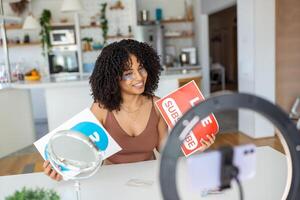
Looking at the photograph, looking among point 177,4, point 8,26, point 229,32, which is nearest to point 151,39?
point 177,4

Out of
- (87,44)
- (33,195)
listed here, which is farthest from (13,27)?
(33,195)

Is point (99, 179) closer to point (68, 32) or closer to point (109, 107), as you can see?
point (109, 107)

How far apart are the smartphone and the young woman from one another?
91 cm

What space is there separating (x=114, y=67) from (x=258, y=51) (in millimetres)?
3018

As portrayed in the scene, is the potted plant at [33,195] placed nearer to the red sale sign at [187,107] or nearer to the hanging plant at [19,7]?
the red sale sign at [187,107]

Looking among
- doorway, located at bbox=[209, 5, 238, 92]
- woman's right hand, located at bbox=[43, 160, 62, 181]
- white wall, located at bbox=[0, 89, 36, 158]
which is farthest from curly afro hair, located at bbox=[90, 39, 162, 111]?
doorway, located at bbox=[209, 5, 238, 92]

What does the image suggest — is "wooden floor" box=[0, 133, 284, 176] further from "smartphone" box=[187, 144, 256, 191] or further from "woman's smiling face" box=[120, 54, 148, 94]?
"smartphone" box=[187, 144, 256, 191]

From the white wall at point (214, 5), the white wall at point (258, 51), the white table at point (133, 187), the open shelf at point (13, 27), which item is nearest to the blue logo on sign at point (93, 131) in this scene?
the white table at point (133, 187)

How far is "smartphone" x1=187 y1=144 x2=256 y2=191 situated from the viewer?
1.49 ft

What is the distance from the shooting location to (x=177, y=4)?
6.43m

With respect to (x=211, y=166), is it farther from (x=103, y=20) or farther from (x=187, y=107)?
(x=103, y=20)

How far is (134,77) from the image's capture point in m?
1.37

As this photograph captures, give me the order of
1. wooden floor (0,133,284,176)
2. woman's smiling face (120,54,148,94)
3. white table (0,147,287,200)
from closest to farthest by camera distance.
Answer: white table (0,147,287,200) → woman's smiling face (120,54,148,94) → wooden floor (0,133,284,176)

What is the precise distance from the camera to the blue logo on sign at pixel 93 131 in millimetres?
1076
